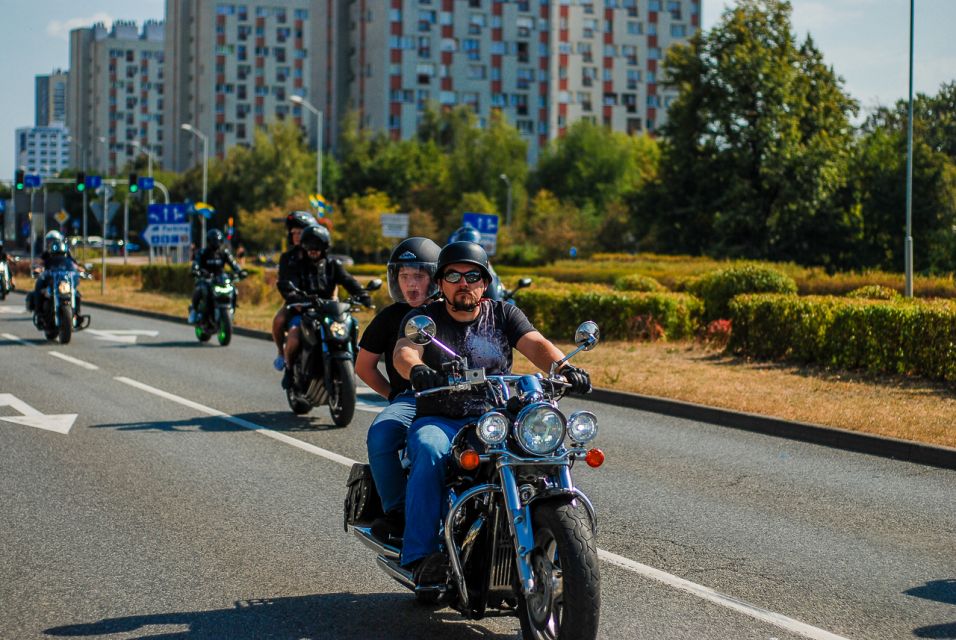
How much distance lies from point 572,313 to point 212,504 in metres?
12.9

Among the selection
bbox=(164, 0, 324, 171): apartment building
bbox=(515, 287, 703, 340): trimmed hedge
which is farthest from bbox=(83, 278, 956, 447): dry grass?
bbox=(164, 0, 324, 171): apartment building

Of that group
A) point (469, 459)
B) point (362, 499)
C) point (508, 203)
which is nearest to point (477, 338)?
point (469, 459)

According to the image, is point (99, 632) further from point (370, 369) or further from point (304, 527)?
point (304, 527)

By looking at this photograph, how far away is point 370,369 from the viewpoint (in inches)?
216

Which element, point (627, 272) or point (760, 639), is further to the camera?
point (627, 272)

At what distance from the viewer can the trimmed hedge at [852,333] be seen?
13.5m

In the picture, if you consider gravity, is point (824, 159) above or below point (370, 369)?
above

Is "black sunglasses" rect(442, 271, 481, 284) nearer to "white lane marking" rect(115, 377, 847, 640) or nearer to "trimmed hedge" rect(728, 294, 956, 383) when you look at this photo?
"white lane marking" rect(115, 377, 847, 640)

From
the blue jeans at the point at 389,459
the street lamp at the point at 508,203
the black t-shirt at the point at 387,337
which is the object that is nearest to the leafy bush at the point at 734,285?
the black t-shirt at the point at 387,337

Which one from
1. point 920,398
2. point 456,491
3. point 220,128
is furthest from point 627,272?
point 220,128

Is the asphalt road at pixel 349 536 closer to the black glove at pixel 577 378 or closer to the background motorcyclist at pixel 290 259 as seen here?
the background motorcyclist at pixel 290 259

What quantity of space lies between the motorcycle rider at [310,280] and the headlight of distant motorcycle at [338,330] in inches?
15.6

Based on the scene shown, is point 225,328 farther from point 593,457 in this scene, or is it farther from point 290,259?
point 593,457

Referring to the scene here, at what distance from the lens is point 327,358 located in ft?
35.3
